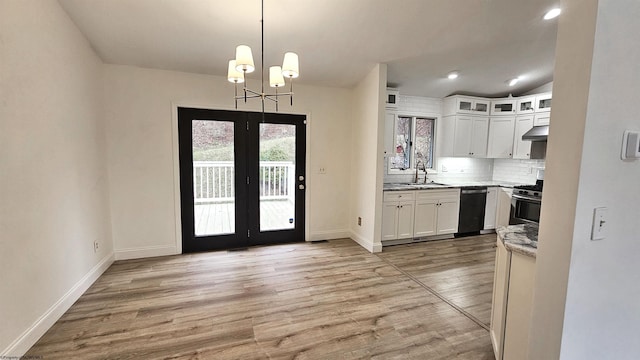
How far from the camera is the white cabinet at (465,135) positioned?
195 inches

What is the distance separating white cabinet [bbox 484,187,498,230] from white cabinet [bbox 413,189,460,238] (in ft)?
2.14

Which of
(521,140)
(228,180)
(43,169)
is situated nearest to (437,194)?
(521,140)

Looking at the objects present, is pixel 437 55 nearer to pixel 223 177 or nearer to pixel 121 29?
pixel 223 177

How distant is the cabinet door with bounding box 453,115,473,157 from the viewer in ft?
16.2

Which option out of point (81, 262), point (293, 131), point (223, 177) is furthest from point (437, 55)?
point (81, 262)

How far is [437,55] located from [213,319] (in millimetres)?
4001

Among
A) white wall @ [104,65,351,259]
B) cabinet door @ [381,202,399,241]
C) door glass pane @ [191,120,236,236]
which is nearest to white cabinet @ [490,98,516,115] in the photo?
cabinet door @ [381,202,399,241]

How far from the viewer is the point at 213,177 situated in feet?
12.7

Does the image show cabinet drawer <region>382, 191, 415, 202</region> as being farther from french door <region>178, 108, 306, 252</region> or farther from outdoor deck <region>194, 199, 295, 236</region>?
outdoor deck <region>194, 199, 295, 236</region>

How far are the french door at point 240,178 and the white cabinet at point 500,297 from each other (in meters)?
2.95

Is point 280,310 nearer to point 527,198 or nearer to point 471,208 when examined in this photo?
point 471,208

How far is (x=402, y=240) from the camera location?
4387mm

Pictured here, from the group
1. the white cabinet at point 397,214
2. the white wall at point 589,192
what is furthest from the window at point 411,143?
the white wall at point 589,192

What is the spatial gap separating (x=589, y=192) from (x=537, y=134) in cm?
431
